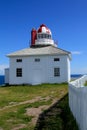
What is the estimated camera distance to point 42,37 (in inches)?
1665

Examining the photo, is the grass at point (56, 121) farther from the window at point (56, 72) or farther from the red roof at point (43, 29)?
the red roof at point (43, 29)

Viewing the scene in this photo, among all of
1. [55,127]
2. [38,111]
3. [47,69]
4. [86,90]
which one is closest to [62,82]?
[47,69]

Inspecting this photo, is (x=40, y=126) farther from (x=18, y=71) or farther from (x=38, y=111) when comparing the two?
(x=18, y=71)

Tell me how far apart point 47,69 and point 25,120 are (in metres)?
23.1

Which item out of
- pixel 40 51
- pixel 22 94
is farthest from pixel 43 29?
pixel 22 94

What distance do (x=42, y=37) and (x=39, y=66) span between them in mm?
6134

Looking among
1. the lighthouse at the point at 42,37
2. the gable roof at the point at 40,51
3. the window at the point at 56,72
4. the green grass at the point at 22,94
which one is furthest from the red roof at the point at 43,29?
the green grass at the point at 22,94

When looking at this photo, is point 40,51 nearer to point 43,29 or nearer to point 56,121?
point 43,29

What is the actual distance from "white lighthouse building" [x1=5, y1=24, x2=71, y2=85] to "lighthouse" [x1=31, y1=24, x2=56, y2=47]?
180 cm

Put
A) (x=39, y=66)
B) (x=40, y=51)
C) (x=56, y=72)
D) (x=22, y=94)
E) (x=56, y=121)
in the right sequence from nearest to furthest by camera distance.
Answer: (x=56, y=121), (x=22, y=94), (x=56, y=72), (x=39, y=66), (x=40, y=51)

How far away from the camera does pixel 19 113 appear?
1647 centimetres

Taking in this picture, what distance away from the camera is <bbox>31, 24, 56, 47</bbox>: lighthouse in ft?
136

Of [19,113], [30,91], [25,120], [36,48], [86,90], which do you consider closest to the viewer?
[86,90]

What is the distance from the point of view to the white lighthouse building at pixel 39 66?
37094mm
